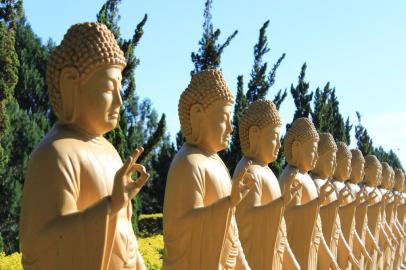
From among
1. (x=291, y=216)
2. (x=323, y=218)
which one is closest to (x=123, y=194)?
(x=291, y=216)

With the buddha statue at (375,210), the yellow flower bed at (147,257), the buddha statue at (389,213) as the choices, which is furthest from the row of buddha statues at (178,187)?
the buddha statue at (389,213)

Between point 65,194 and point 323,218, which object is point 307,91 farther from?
point 65,194

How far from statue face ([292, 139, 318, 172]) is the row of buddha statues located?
0.06 feet

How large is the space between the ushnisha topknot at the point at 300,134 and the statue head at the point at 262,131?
1.32 m

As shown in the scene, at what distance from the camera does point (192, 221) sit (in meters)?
5.13

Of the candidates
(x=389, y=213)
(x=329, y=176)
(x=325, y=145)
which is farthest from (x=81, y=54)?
(x=389, y=213)

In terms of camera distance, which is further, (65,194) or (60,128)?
(60,128)

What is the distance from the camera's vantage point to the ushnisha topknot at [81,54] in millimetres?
3963

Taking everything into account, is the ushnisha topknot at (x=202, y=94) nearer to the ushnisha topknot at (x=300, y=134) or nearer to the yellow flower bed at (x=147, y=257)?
the ushnisha topknot at (x=300, y=134)

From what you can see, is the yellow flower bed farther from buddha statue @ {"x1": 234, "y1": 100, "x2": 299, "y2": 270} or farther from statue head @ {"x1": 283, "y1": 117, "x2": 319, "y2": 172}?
buddha statue @ {"x1": 234, "y1": 100, "x2": 299, "y2": 270}

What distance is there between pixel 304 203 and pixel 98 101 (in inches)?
180

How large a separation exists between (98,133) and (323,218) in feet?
17.9

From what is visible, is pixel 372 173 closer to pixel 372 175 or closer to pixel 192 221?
pixel 372 175

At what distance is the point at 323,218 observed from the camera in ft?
28.8
